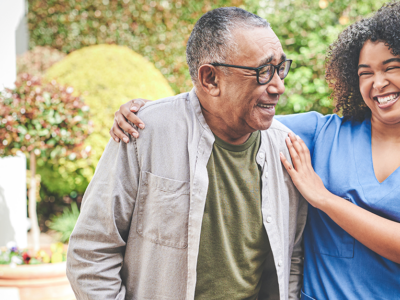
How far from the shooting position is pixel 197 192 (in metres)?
1.50

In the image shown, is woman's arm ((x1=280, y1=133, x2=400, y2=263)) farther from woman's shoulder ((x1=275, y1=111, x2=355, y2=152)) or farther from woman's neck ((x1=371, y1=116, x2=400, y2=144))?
woman's neck ((x1=371, y1=116, x2=400, y2=144))

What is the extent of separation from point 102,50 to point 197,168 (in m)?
4.19

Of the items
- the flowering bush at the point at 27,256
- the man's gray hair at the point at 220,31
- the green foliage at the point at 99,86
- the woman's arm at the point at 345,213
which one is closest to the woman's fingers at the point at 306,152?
the woman's arm at the point at 345,213

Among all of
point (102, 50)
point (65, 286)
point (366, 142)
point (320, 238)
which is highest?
point (102, 50)

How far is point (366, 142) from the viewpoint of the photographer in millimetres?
1770

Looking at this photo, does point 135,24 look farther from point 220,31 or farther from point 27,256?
point 220,31

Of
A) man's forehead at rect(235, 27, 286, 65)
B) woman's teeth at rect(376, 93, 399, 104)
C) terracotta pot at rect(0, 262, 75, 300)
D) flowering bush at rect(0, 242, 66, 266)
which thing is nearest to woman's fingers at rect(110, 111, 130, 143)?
man's forehead at rect(235, 27, 286, 65)

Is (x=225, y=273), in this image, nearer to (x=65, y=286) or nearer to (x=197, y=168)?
(x=197, y=168)

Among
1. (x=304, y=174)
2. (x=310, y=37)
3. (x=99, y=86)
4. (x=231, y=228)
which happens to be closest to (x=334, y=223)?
(x=304, y=174)

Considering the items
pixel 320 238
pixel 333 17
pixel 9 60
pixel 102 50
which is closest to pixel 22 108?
pixel 9 60

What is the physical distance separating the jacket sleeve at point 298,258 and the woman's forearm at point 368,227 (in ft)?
0.80

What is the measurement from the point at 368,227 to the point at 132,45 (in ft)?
19.5

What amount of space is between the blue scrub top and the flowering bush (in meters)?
2.58

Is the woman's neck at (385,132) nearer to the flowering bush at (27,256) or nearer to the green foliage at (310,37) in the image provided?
the green foliage at (310,37)
